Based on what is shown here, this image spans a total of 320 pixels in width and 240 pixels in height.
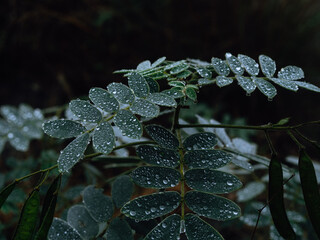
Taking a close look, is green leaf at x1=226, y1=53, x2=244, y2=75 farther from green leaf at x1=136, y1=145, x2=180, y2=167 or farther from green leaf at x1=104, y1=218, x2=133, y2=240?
green leaf at x1=104, y1=218, x2=133, y2=240

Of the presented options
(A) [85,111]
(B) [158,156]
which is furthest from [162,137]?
(A) [85,111]

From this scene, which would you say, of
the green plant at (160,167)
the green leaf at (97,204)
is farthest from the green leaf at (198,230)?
the green leaf at (97,204)

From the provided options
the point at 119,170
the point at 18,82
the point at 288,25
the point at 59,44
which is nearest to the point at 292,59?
the point at 288,25

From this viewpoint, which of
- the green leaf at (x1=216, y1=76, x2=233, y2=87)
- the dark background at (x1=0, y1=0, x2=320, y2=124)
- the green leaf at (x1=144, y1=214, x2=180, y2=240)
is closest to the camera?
the green leaf at (x1=144, y1=214, x2=180, y2=240)

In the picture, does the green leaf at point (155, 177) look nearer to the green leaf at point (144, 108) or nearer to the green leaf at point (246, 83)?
the green leaf at point (144, 108)

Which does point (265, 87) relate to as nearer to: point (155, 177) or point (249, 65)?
point (249, 65)

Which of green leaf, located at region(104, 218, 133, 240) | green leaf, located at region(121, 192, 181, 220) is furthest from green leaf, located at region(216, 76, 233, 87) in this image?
green leaf, located at region(104, 218, 133, 240)
